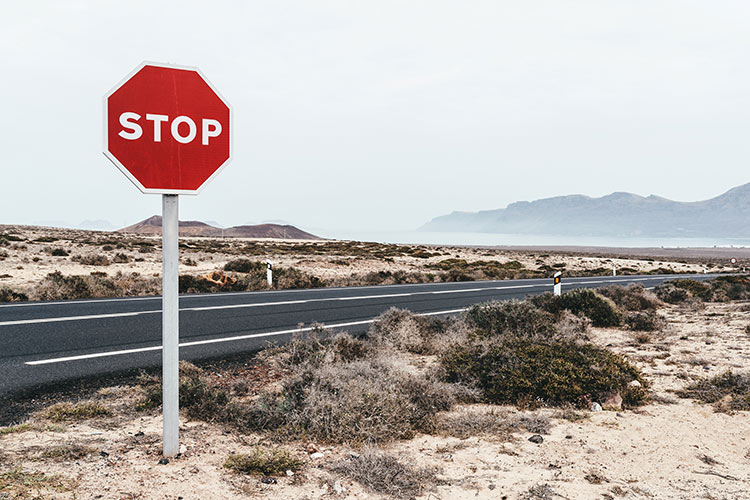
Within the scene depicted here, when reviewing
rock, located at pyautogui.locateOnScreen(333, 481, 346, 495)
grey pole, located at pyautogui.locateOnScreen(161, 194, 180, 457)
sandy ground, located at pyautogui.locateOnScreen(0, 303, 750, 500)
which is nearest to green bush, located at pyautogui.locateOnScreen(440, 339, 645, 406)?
sandy ground, located at pyautogui.locateOnScreen(0, 303, 750, 500)

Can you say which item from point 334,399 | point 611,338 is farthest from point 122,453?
point 611,338

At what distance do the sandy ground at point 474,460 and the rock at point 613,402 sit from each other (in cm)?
13

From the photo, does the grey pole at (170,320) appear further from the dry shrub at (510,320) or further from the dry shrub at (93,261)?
the dry shrub at (93,261)

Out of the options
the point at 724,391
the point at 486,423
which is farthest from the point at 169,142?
the point at 724,391

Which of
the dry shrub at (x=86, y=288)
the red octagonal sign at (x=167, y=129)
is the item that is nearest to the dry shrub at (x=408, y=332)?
the red octagonal sign at (x=167, y=129)

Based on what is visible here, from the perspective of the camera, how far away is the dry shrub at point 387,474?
3559 mm

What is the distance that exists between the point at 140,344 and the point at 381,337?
3.94 meters

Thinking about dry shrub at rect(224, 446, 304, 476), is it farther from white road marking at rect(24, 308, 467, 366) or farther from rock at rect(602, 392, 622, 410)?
white road marking at rect(24, 308, 467, 366)

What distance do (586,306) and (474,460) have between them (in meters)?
8.78

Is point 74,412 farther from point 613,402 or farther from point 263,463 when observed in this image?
point 613,402

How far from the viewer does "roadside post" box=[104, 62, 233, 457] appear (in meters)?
3.49

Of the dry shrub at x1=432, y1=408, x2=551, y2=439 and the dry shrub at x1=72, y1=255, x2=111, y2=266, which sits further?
the dry shrub at x1=72, y1=255, x2=111, y2=266

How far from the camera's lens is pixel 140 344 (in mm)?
8031

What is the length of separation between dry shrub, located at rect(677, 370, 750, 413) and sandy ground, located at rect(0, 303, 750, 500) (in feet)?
0.65
